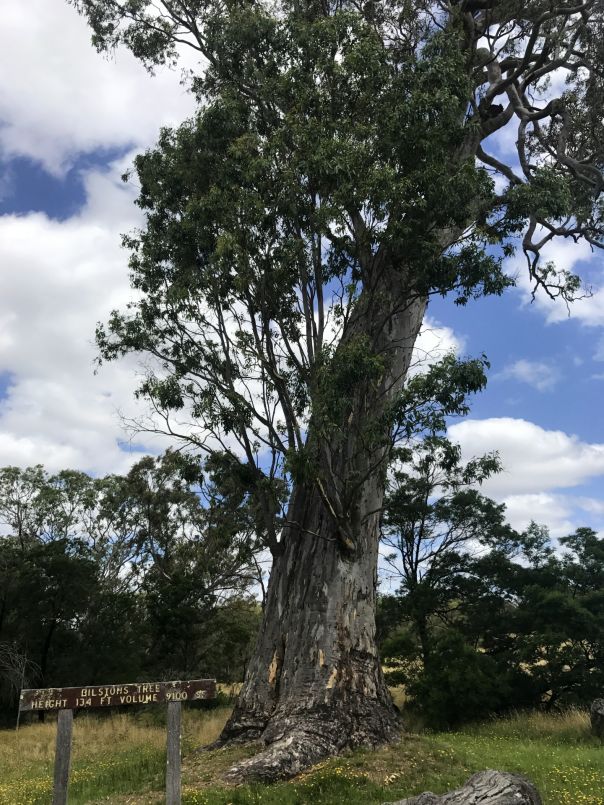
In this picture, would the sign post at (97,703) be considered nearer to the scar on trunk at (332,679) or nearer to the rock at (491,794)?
the rock at (491,794)

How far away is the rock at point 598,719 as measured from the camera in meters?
12.4

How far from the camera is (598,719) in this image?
41.1 feet


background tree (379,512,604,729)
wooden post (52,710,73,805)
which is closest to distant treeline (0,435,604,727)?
background tree (379,512,604,729)

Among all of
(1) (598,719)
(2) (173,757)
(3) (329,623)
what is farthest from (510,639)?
(2) (173,757)

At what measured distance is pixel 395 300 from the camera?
12586 millimetres

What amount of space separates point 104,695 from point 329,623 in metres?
4.73

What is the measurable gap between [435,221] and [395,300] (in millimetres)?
1962

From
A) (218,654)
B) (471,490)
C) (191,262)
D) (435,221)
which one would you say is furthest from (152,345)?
(218,654)

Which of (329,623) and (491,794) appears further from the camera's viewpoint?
(329,623)

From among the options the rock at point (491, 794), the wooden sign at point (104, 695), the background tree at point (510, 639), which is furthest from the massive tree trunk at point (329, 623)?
the background tree at point (510, 639)

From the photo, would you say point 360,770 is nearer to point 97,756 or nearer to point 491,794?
point 491,794

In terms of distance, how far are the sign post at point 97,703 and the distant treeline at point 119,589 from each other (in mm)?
13769

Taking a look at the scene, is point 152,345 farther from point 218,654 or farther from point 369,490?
point 218,654

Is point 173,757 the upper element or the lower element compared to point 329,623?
lower
